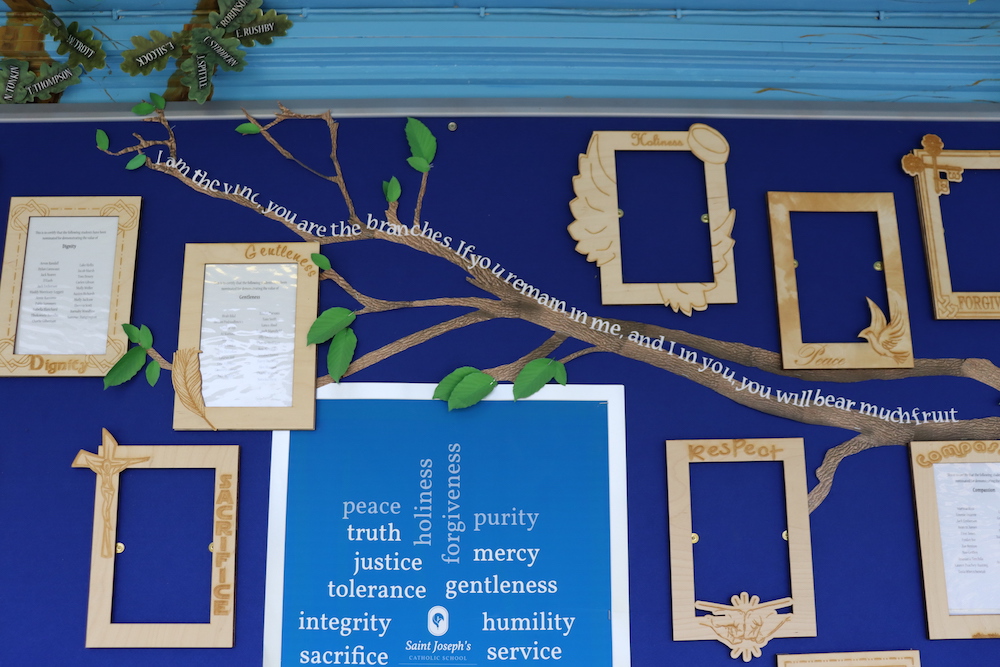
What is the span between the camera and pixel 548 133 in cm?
155

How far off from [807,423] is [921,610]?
45cm

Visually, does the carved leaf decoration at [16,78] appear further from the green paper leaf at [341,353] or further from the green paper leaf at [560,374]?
the green paper leaf at [560,374]

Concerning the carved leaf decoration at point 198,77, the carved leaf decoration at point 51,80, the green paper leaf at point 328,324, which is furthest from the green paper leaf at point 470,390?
the carved leaf decoration at point 51,80

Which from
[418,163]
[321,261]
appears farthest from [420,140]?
[321,261]

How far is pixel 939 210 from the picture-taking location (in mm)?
1529

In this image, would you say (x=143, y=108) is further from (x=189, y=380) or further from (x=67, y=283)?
(x=189, y=380)

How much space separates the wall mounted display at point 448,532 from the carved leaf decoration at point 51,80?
37.1 inches

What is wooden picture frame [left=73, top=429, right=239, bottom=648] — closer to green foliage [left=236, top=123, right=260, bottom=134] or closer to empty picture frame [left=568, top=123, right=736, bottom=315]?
green foliage [left=236, top=123, right=260, bottom=134]

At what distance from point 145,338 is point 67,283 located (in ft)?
0.74

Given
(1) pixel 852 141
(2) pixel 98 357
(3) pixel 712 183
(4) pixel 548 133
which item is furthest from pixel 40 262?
(1) pixel 852 141

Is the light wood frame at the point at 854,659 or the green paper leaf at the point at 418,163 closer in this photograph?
the light wood frame at the point at 854,659

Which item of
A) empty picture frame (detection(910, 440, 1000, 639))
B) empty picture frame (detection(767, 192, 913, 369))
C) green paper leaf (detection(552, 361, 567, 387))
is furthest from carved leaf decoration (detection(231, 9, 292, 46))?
empty picture frame (detection(910, 440, 1000, 639))

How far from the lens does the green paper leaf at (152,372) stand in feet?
4.67

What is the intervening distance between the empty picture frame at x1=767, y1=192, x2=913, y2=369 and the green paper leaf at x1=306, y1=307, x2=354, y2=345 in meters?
0.97
